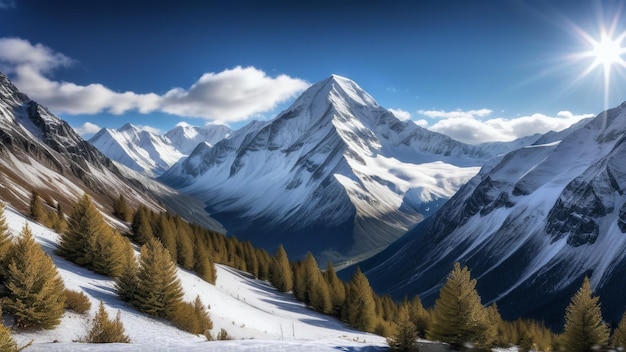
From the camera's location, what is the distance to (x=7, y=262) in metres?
28.5

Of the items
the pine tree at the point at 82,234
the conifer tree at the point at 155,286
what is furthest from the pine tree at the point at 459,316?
the pine tree at the point at 82,234

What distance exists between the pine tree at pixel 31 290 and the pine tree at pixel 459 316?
2699cm

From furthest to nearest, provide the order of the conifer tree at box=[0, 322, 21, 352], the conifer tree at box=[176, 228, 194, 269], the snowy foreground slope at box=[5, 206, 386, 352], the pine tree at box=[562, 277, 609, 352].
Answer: the conifer tree at box=[176, 228, 194, 269] < the pine tree at box=[562, 277, 609, 352] < the snowy foreground slope at box=[5, 206, 386, 352] < the conifer tree at box=[0, 322, 21, 352]

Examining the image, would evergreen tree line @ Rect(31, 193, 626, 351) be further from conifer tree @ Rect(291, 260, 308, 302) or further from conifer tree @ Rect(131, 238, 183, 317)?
conifer tree @ Rect(291, 260, 308, 302)

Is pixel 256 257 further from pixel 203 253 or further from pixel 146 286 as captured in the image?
pixel 146 286

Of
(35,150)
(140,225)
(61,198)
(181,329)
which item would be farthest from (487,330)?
(35,150)

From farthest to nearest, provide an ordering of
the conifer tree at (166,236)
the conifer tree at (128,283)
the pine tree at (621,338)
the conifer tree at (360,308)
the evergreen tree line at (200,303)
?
the conifer tree at (360,308) → the conifer tree at (166,236) → the pine tree at (621,338) → the conifer tree at (128,283) → the evergreen tree line at (200,303)

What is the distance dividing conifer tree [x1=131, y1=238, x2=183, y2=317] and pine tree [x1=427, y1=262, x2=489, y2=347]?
71.1 feet

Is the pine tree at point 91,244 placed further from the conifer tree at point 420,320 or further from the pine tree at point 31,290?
the conifer tree at point 420,320

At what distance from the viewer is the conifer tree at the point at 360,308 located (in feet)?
221

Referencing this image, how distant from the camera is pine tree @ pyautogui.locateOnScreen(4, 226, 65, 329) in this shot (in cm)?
2586

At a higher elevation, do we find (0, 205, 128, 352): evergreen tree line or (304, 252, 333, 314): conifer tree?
(304, 252, 333, 314): conifer tree

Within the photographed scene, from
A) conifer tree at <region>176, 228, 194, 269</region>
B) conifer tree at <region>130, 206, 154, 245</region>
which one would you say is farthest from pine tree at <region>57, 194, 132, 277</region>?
conifer tree at <region>130, 206, 154, 245</region>

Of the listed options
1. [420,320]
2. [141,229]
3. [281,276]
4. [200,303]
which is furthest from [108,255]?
[420,320]
